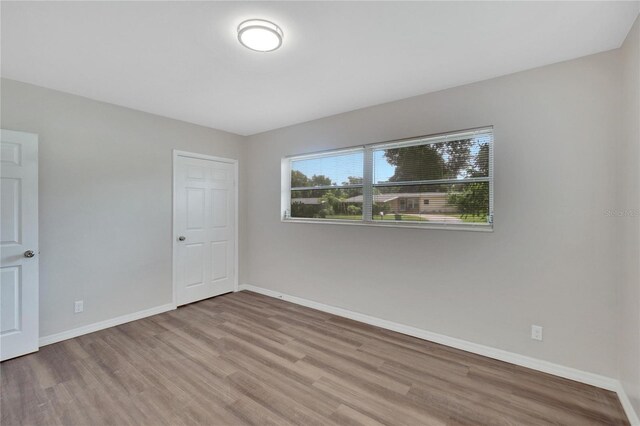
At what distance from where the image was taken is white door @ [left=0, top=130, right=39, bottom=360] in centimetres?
253

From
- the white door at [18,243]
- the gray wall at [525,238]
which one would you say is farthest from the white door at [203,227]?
the gray wall at [525,238]

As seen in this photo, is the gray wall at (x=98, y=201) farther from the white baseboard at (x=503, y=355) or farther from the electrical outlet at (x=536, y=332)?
the electrical outlet at (x=536, y=332)

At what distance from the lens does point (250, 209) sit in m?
4.73

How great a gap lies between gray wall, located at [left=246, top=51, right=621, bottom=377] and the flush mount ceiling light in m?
1.64

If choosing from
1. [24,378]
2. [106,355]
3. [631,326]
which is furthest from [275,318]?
[631,326]

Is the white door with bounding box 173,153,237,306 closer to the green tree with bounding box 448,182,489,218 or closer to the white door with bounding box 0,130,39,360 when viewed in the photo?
the white door with bounding box 0,130,39,360

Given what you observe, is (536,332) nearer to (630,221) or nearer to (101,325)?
(630,221)

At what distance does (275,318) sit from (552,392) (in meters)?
2.67

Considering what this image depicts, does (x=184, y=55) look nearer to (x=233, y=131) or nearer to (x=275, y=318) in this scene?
(x=233, y=131)

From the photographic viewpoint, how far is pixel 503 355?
8.27 feet

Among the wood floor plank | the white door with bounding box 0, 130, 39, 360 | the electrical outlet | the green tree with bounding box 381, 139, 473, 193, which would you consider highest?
the green tree with bounding box 381, 139, 473, 193

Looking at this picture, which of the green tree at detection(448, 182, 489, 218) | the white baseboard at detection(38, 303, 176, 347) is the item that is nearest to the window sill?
the green tree at detection(448, 182, 489, 218)

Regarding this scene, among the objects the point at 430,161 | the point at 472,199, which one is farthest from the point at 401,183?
the point at 472,199

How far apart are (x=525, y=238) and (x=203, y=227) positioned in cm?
390
